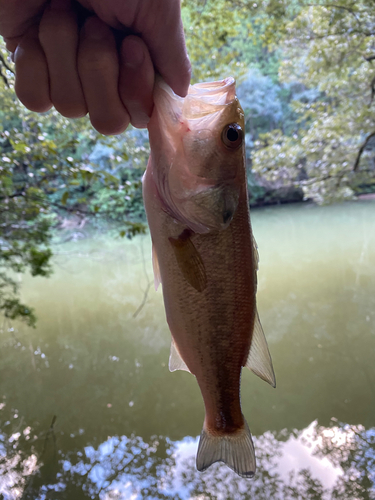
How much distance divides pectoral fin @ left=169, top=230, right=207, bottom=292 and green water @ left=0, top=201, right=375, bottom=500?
271cm

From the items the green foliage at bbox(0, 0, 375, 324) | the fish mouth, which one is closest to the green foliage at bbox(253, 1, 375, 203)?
the green foliage at bbox(0, 0, 375, 324)

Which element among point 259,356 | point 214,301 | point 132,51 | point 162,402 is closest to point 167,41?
point 132,51

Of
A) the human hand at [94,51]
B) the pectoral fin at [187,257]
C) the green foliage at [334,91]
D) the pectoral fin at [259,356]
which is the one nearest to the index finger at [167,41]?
the human hand at [94,51]

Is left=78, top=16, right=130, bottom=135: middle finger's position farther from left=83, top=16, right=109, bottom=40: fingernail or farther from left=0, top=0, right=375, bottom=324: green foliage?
left=0, top=0, right=375, bottom=324: green foliage

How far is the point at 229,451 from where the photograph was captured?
0.95 meters

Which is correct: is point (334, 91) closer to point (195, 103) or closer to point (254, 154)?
point (254, 154)

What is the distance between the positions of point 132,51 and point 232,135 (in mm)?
289

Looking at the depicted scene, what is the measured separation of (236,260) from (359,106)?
642 centimetres

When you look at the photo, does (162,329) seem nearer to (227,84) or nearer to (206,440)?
(206,440)

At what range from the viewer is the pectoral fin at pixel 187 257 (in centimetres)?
82

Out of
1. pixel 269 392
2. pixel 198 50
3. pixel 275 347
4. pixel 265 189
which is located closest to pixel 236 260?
pixel 269 392

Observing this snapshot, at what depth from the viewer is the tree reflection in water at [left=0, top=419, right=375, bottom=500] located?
2703mm

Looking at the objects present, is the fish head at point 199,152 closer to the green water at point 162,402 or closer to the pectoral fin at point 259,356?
the pectoral fin at point 259,356

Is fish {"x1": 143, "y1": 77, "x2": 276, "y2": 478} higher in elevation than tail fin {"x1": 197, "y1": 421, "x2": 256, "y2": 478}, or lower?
higher
